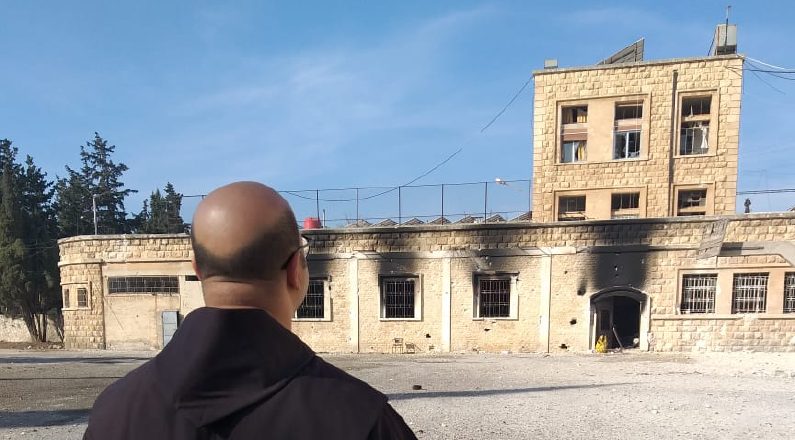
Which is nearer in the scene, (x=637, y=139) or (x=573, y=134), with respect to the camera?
(x=637, y=139)

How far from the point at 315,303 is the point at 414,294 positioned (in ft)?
12.8

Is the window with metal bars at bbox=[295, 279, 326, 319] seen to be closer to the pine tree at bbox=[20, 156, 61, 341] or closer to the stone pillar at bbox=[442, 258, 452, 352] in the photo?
the stone pillar at bbox=[442, 258, 452, 352]

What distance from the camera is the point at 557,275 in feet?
50.2

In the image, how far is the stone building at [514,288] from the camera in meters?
14.6

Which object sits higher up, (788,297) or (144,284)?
(788,297)

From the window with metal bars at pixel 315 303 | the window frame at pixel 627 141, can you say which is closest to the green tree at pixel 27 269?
the window with metal bars at pixel 315 303

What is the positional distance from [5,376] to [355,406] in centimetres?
1506

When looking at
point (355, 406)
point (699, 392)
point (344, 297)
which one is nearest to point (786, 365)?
point (699, 392)

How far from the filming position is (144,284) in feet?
59.0

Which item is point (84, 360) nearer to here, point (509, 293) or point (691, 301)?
point (509, 293)

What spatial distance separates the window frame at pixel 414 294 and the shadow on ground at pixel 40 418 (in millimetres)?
10192

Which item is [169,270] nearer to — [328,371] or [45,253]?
[45,253]

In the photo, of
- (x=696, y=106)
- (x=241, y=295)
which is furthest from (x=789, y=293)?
(x=241, y=295)

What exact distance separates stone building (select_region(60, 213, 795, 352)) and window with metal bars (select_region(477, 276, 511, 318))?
37mm
